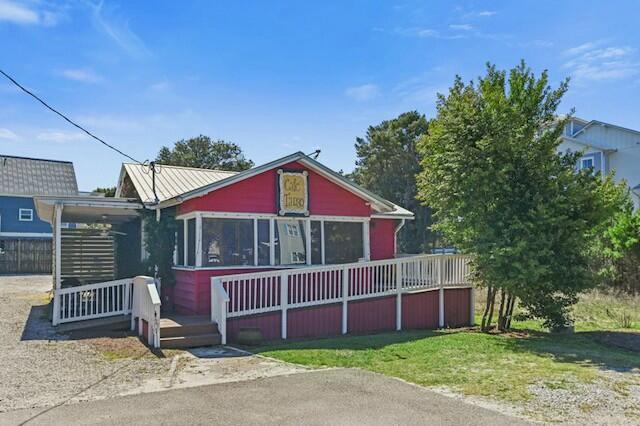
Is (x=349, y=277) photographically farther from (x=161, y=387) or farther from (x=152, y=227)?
(x=161, y=387)

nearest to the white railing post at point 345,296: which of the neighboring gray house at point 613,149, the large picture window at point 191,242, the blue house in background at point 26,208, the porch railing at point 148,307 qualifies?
the large picture window at point 191,242

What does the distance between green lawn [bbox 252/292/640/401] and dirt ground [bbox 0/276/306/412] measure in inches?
32.4

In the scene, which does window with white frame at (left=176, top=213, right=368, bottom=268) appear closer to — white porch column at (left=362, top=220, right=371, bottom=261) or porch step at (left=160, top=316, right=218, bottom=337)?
white porch column at (left=362, top=220, right=371, bottom=261)

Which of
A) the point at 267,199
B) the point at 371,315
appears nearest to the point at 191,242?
the point at 267,199

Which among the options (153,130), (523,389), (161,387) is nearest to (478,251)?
(523,389)

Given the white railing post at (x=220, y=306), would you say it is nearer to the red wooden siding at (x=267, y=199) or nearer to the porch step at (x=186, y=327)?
the porch step at (x=186, y=327)

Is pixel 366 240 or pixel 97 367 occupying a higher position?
pixel 366 240

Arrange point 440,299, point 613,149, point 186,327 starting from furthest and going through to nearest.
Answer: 1. point 613,149
2. point 440,299
3. point 186,327

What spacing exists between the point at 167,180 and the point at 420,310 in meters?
7.58

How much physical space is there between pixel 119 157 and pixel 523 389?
40.4ft

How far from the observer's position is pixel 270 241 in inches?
480

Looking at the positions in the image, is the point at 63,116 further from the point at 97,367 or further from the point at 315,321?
the point at 315,321

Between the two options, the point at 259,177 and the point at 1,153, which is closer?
the point at 259,177

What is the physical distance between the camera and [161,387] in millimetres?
6379
